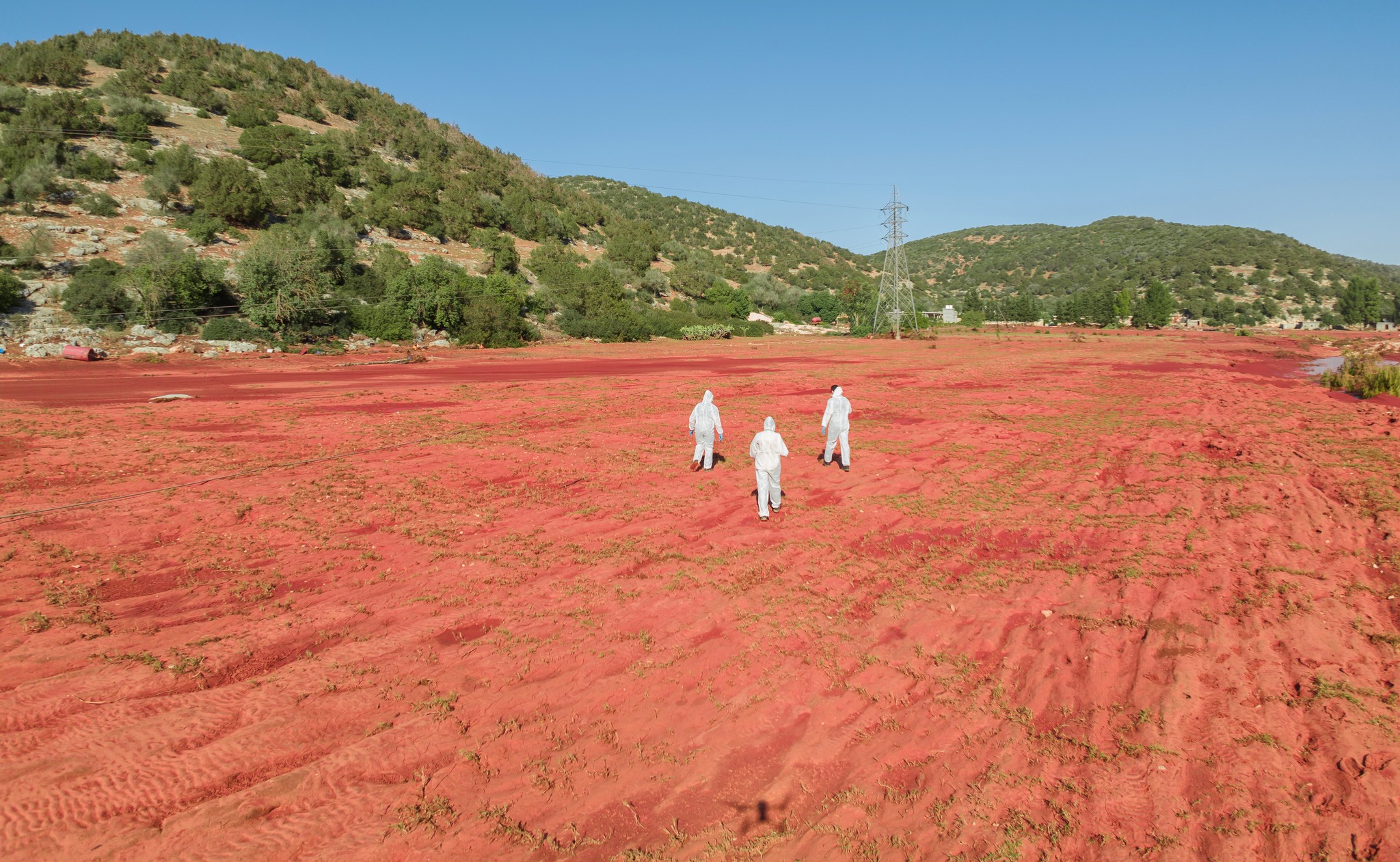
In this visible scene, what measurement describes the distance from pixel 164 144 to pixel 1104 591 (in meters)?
62.0

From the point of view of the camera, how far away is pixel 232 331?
1303 inches

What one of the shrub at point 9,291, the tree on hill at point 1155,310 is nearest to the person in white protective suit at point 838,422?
the shrub at point 9,291

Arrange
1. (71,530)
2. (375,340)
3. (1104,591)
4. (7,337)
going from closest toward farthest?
(1104,591) < (71,530) < (7,337) < (375,340)

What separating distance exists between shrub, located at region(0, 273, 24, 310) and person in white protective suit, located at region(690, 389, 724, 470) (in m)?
35.8

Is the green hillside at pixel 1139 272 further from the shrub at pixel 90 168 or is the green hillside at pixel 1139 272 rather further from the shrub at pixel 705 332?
the shrub at pixel 90 168

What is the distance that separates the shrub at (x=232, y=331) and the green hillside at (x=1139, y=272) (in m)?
74.6

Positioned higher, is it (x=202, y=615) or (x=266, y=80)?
(x=266, y=80)

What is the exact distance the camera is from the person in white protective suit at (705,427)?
11.1 m

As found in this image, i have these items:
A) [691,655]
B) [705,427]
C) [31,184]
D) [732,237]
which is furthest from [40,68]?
[732,237]

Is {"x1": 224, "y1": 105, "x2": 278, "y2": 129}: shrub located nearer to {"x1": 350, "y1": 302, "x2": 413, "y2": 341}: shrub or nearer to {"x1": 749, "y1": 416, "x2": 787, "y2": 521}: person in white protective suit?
{"x1": 350, "y1": 302, "x2": 413, "y2": 341}: shrub

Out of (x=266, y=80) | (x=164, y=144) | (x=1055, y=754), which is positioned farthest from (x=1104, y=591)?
(x=266, y=80)

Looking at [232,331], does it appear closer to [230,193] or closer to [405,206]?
[230,193]

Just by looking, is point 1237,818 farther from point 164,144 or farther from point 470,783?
point 164,144

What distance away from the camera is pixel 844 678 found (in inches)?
214
